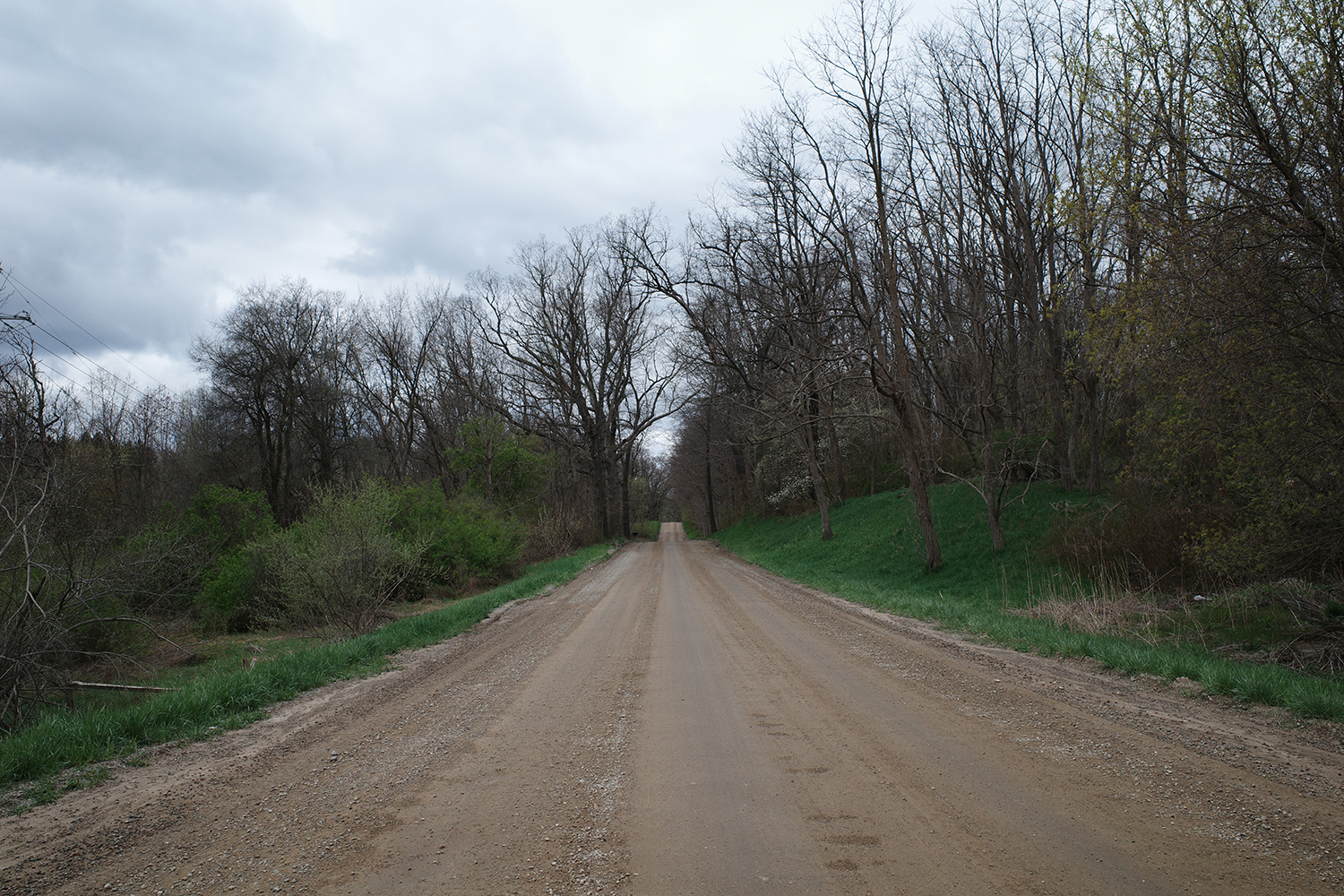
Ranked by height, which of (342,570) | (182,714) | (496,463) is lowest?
(182,714)

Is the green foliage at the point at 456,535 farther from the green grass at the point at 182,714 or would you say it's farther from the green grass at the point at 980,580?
the green grass at the point at 980,580

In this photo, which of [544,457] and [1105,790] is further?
[544,457]

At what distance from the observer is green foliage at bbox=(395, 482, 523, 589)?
63.4 ft

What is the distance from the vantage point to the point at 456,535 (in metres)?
19.9

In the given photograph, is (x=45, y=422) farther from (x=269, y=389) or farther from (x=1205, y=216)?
(x=269, y=389)

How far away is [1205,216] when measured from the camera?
7559 millimetres

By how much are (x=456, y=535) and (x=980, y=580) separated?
14.8 m

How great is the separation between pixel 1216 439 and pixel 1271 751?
5502 mm

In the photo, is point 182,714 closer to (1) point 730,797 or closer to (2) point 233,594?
(1) point 730,797

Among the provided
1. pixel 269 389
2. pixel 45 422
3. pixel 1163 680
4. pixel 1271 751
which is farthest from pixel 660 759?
pixel 269 389

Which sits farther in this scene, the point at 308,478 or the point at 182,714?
the point at 308,478

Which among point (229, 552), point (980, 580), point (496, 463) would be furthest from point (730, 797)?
point (496, 463)

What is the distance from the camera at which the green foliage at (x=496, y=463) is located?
96.0 feet

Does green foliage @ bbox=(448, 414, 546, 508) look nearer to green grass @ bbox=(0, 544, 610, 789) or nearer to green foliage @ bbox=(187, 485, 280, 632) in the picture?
green foliage @ bbox=(187, 485, 280, 632)
